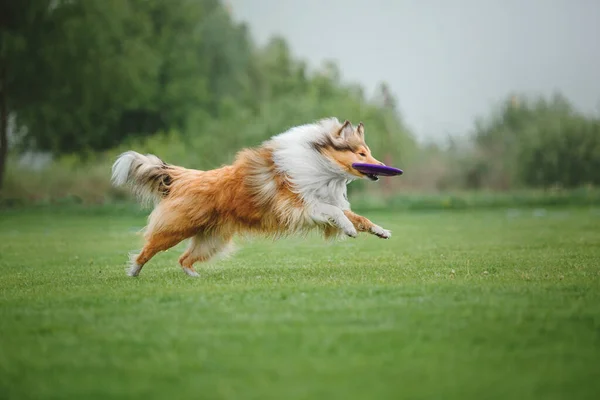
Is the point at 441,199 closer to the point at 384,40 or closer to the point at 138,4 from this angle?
the point at 138,4

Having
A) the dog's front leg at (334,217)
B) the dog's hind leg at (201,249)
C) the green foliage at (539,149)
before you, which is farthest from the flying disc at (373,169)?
the green foliage at (539,149)

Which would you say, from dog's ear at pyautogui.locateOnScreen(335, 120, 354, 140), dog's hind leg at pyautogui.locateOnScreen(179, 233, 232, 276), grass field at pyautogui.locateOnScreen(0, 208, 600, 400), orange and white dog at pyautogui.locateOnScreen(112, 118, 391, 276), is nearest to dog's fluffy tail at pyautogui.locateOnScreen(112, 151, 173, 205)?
orange and white dog at pyautogui.locateOnScreen(112, 118, 391, 276)

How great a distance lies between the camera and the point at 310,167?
28.5 feet

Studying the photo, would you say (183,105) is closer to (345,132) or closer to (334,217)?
(345,132)

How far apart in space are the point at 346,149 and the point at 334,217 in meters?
0.85

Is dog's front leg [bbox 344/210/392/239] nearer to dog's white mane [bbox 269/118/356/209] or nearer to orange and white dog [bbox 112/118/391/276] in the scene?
orange and white dog [bbox 112/118/391/276]

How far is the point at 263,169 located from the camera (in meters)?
8.77

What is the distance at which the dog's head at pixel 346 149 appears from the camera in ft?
28.7

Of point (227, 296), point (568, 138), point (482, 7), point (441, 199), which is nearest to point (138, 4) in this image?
point (441, 199)

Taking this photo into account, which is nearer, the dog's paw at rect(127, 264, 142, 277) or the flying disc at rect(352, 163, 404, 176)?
the flying disc at rect(352, 163, 404, 176)

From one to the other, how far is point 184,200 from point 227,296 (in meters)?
2.21

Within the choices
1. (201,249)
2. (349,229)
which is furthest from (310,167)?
(201,249)

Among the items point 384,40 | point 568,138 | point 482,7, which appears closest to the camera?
point 568,138

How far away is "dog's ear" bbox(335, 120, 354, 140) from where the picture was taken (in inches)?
349
